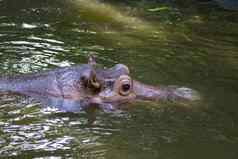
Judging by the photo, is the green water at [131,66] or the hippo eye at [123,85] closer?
the green water at [131,66]

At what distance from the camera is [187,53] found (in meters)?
10.1

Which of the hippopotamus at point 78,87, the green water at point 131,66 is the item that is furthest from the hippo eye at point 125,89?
the green water at point 131,66

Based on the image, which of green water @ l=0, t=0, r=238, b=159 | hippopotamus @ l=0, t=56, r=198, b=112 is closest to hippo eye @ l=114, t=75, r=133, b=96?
hippopotamus @ l=0, t=56, r=198, b=112

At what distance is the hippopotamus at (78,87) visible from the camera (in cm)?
712

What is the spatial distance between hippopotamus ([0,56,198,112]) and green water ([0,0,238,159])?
0.48 ft

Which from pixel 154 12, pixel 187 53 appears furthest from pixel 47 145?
pixel 154 12

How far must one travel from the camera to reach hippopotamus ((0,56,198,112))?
7125mm

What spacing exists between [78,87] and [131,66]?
2143mm

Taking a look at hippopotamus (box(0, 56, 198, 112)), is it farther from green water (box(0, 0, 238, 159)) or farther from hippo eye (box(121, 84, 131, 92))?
green water (box(0, 0, 238, 159))

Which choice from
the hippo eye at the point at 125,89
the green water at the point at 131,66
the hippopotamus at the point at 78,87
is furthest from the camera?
the hippo eye at the point at 125,89

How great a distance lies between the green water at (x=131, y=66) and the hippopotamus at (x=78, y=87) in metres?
0.15

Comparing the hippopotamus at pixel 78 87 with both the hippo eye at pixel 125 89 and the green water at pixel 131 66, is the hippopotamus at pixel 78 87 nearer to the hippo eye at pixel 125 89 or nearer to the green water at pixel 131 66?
the hippo eye at pixel 125 89

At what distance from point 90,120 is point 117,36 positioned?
14.6 ft

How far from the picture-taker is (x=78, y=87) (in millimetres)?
7168
